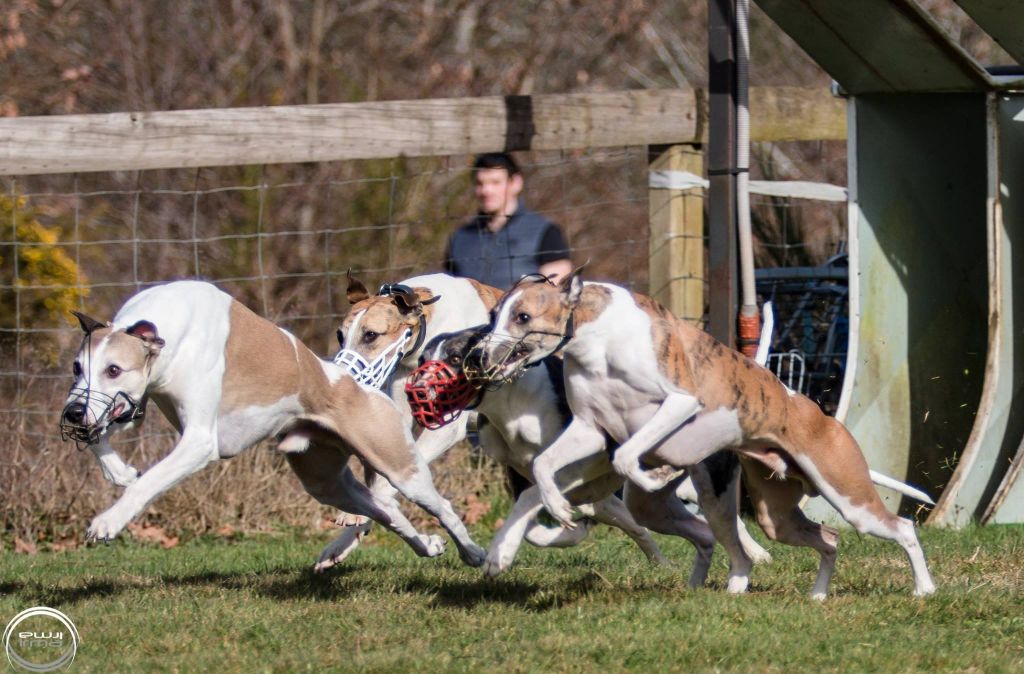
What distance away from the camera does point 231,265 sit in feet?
34.8

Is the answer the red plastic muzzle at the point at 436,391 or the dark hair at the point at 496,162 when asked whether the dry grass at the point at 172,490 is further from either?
the red plastic muzzle at the point at 436,391

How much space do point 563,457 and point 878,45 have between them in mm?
3339

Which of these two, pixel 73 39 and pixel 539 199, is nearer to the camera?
pixel 73 39

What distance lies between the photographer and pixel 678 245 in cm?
814

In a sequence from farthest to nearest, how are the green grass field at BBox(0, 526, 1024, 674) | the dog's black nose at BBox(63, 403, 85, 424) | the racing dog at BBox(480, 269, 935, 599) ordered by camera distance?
the racing dog at BBox(480, 269, 935, 599)
the dog's black nose at BBox(63, 403, 85, 424)
the green grass field at BBox(0, 526, 1024, 674)

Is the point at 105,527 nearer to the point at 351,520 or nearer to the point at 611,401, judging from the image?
the point at 351,520

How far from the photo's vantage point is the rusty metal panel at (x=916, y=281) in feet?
24.9

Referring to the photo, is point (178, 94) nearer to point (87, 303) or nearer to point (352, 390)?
point (87, 303)

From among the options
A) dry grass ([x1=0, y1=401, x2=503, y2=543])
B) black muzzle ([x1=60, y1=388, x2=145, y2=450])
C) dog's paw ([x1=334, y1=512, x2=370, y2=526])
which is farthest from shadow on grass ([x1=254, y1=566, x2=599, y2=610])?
dry grass ([x1=0, y1=401, x2=503, y2=543])

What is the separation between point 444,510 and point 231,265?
17.8ft

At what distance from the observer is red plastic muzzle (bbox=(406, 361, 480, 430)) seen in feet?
16.1

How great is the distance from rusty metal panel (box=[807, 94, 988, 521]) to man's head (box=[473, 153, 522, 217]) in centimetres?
185

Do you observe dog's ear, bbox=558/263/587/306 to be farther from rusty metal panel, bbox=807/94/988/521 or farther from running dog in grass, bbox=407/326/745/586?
rusty metal panel, bbox=807/94/988/521

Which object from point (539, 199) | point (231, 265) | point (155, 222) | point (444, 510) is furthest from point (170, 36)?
point (444, 510)
